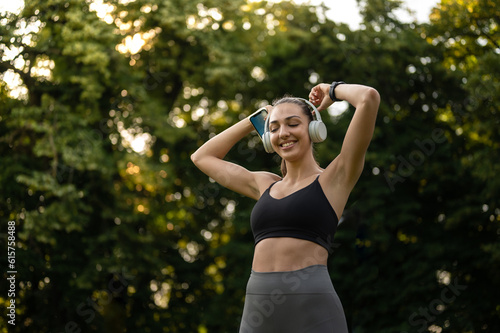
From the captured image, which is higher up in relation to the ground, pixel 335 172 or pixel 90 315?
pixel 335 172

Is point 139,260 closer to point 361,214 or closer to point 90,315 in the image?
point 90,315

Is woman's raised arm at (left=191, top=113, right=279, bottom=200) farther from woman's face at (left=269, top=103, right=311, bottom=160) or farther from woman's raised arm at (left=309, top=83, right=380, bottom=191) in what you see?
woman's raised arm at (left=309, top=83, right=380, bottom=191)

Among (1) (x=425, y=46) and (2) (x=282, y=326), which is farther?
→ (1) (x=425, y=46)

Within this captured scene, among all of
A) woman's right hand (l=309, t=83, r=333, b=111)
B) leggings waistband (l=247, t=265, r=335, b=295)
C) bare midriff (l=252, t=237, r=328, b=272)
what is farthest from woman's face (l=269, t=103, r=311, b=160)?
leggings waistband (l=247, t=265, r=335, b=295)

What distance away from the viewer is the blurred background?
1414 cm

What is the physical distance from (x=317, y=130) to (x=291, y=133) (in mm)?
141

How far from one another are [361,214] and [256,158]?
12.1 ft

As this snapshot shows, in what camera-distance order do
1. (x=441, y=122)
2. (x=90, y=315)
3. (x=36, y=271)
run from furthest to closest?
(x=441, y=122) → (x=90, y=315) → (x=36, y=271)

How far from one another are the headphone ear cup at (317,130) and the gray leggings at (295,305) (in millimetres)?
657

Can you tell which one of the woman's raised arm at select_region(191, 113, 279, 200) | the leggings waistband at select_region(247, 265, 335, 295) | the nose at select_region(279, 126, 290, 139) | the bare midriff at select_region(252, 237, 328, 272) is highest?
the nose at select_region(279, 126, 290, 139)

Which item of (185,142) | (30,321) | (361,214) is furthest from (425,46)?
(30,321)

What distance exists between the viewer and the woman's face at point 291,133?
122 inches

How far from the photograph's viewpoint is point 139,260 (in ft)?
51.2

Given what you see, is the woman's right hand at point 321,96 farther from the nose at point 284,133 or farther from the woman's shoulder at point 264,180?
the woman's shoulder at point 264,180
